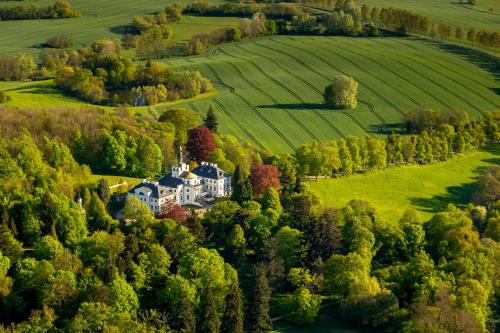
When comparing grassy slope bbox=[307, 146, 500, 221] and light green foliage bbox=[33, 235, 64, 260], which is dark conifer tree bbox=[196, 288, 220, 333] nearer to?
light green foliage bbox=[33, 235, 64, 260]

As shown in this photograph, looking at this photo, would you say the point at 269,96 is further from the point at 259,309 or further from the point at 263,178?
the point at 259,309

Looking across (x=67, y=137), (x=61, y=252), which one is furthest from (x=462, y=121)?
(x=61, y=252)

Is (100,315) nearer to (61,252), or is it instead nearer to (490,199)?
(61,252)

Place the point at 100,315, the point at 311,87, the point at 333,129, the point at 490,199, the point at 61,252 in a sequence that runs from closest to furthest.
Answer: the point at 100,315 → the point at 61,252 → the point at 490,199 → the point at 333,129 → the point at 311,87

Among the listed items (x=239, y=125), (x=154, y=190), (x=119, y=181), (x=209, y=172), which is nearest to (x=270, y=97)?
(x=239, y=125)

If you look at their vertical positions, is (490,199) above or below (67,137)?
below

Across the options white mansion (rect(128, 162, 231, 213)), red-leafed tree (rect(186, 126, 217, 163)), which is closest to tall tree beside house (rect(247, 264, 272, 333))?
white mansion (rect(128, 162, 231, 213))
